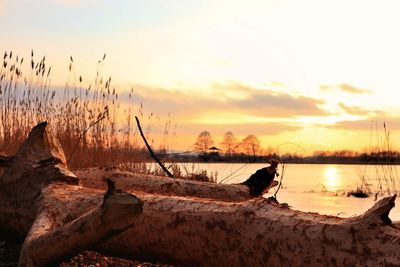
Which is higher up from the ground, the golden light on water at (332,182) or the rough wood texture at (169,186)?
the rough wood texture at (169,186)

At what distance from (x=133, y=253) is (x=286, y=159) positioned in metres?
4.66

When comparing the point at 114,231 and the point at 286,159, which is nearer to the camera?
the point at 114,231

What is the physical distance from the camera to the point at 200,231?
3221 mm

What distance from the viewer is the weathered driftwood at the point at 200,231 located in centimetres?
265

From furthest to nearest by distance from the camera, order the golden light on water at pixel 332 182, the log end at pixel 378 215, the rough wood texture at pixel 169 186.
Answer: the golden light on water at pixel 332 182
the rough wood texture at pixel 169 186
the log end at pixel 378 215

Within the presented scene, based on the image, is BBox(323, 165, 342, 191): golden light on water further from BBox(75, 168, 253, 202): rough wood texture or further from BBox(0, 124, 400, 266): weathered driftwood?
BBox(0, 124, 400, 266): weathered driftwood

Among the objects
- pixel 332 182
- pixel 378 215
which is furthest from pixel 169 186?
pixel 332 182

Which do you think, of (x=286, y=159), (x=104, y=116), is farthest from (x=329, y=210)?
(x=104, y=116)

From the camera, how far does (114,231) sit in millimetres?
2791

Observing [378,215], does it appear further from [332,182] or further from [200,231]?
[332,182]

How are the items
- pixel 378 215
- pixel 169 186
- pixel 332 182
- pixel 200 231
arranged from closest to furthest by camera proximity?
1. pixel 378 215
2. pixel 200 231
3. pixel 169 186
4. pixel 332 182

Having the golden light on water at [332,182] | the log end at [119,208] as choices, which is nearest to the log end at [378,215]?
the log end at [119,208]

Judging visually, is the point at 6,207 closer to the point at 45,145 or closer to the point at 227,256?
the point at 45,145

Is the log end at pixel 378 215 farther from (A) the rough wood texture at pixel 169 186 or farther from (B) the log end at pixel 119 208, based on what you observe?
(A) the rough wood texture at pixel 169 186
